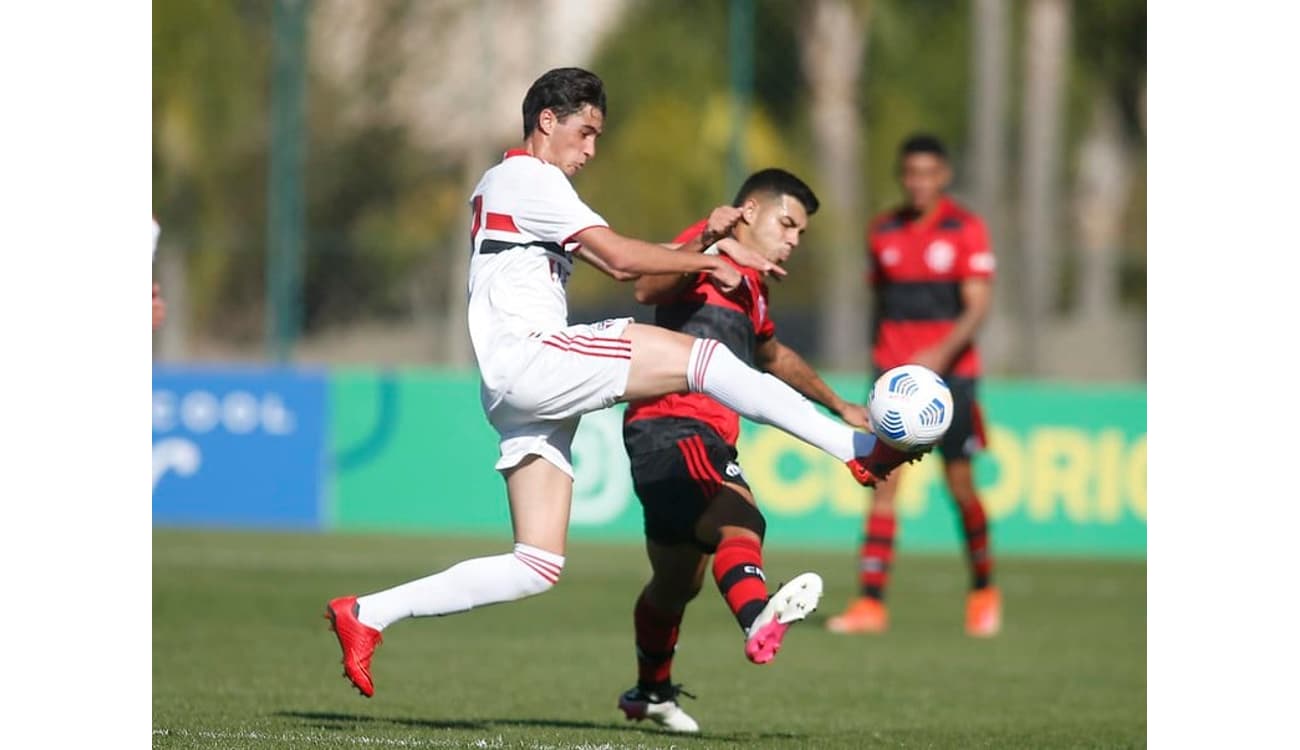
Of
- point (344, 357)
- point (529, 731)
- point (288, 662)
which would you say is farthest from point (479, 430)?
point (529, 731)

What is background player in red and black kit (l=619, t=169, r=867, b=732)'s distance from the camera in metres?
7.14

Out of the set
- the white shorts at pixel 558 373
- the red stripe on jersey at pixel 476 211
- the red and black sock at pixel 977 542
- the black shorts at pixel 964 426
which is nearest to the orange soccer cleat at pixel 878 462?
the white shorts at pixel 558 373

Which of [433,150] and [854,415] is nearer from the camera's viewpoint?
[854,415]

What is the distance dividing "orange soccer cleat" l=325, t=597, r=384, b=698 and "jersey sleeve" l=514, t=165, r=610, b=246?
135 centimetres

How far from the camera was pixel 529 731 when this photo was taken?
7184mm

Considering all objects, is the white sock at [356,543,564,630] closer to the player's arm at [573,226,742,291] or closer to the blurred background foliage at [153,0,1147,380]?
the player's arm at [573,226,742,291]

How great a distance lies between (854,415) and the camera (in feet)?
23.7

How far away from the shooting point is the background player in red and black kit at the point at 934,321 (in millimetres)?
11633

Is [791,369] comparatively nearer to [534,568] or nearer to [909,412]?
[909,412]

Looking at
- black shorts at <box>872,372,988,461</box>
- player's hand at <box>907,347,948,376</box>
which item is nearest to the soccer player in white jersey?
player's hand at <box>907,347,948,376</box>

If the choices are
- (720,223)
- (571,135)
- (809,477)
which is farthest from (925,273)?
(809,477)

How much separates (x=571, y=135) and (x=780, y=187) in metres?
0.89

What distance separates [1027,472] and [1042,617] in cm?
498
